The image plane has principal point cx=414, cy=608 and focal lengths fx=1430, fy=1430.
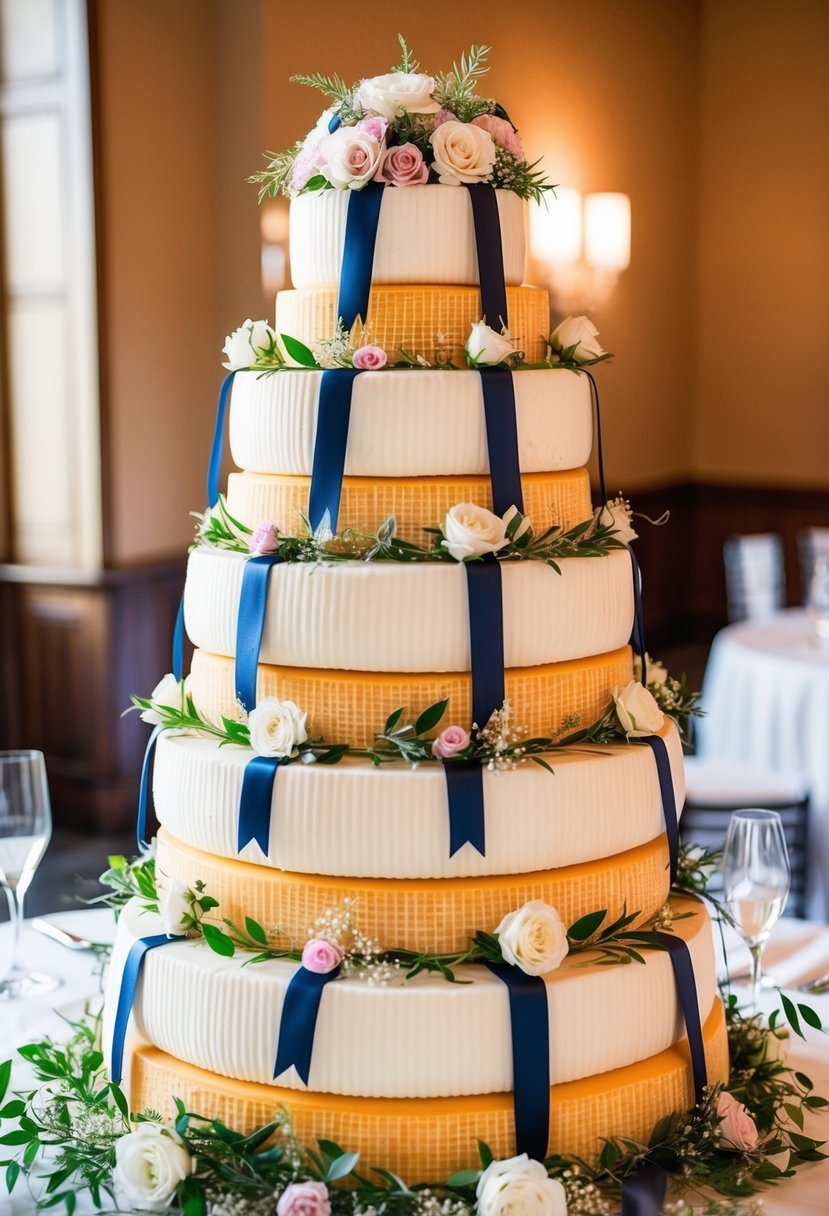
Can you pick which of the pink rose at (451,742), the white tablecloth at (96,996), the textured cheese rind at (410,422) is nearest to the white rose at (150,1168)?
the white tablecloth at (96,996)

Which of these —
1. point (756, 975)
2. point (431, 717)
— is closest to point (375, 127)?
point (431, 717)

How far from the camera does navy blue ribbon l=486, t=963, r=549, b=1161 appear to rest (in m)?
1.97

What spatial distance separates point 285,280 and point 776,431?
5.37 meters

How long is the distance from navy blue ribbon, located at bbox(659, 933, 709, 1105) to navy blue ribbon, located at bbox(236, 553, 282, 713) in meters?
0.74

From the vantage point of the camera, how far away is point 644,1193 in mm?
1929

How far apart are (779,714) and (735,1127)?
350 centimetres

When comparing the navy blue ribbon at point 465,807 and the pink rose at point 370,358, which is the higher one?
the pink rose at point 370,358

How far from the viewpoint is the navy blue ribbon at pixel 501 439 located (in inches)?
83.6

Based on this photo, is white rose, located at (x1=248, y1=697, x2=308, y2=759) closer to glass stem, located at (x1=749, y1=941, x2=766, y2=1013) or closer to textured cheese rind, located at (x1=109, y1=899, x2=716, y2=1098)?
textured cheese rind, located at (x1=109, y1=899, x2=716, y2=1098)

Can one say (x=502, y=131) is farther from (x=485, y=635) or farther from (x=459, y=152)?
(x=485, y=635)

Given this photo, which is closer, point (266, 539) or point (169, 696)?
point (266, 539)

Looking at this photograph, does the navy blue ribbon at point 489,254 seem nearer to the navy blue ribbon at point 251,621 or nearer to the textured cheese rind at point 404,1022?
the navy blue ribbon at point 251,621

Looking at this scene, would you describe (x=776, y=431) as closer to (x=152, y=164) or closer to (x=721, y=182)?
(x=721, y=182)

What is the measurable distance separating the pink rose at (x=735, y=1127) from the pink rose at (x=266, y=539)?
1077 millimetres
